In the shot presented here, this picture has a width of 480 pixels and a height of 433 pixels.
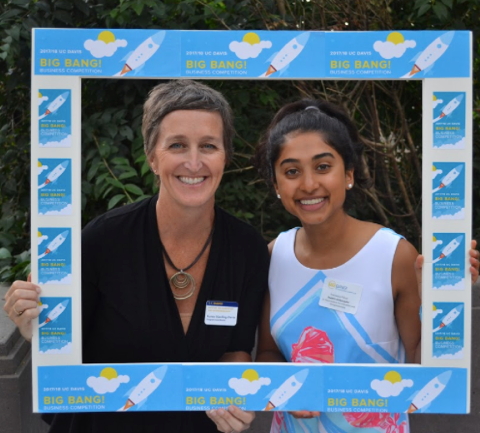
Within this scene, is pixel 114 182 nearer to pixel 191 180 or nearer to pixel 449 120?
pixel 191 180

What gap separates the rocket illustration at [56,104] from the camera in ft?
6.96

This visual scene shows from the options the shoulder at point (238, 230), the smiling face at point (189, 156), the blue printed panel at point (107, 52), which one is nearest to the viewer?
the blue printed panel at point (107, 52)

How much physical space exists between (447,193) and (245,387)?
89 cm

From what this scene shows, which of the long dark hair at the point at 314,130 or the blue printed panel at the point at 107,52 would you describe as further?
the long dark hair at the point at 314,130

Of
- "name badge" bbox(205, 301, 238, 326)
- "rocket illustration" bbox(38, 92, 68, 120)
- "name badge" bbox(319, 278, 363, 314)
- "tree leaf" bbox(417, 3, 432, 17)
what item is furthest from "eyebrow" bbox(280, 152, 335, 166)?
"tree leaf" bbox(417, 3, 432, 17)

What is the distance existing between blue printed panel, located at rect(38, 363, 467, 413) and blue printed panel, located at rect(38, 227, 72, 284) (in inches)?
11.5

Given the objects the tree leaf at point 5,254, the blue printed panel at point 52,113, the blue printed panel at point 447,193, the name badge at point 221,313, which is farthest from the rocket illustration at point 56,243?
the tree leaf at point 5,254

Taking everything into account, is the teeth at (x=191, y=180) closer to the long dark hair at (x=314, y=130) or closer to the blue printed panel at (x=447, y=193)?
the long dark hair at (x=314, y=130)

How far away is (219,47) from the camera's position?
2.10m

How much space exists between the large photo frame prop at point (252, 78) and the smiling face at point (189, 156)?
6.5 inches

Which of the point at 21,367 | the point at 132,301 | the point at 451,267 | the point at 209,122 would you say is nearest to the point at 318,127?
the point at 209,122

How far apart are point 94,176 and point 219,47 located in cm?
153

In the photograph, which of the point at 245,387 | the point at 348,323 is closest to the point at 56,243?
the point at 245,387

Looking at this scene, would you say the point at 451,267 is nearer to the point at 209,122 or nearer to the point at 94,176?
the point at 209,122
